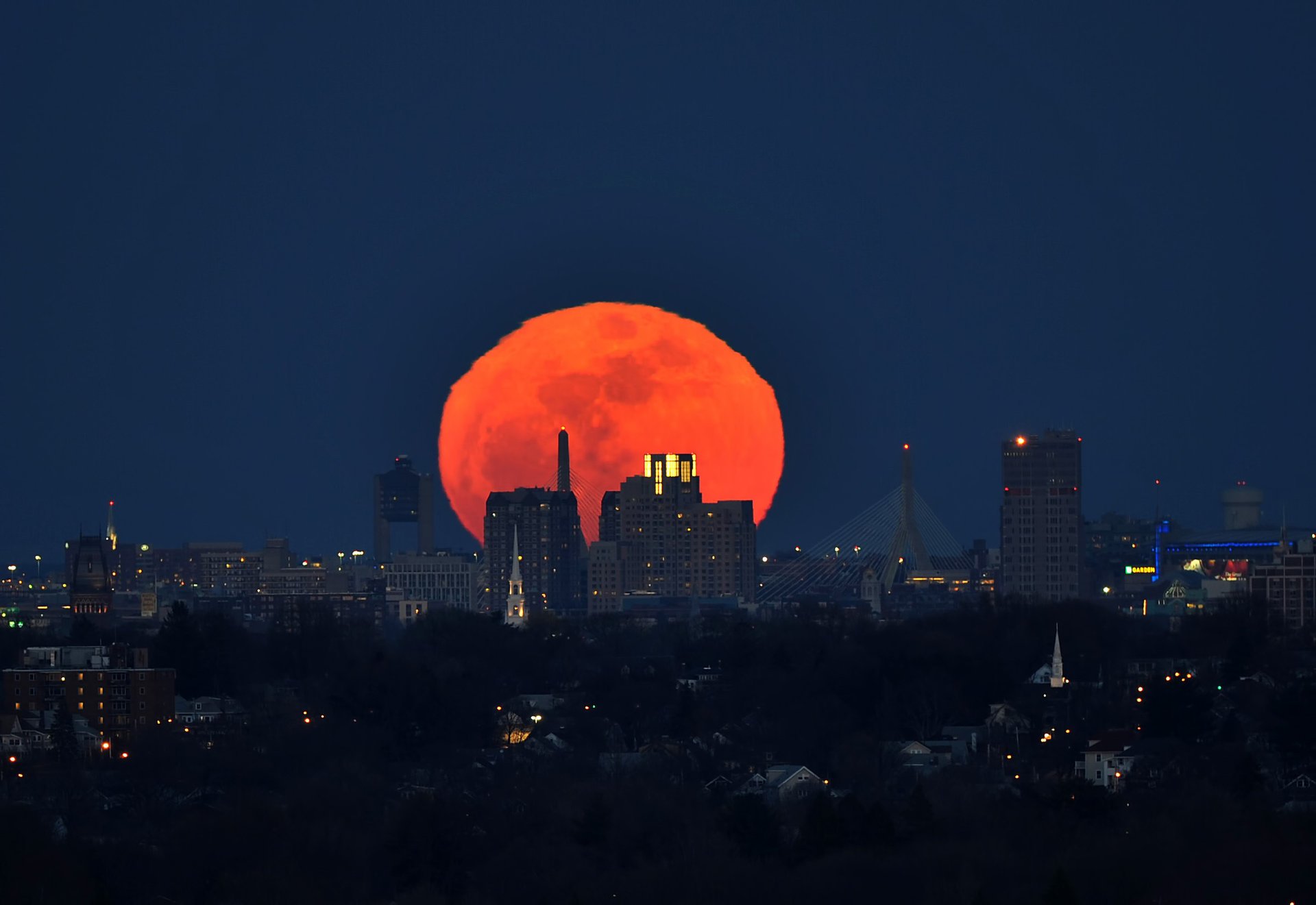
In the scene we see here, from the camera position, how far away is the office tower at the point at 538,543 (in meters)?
193

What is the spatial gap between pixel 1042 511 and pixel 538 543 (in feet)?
96.5

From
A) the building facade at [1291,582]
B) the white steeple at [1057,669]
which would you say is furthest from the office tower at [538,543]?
the white steeple at [1057,669]

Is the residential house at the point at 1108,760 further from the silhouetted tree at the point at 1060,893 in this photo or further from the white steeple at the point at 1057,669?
the silhouetted tree at the point at 1060,893

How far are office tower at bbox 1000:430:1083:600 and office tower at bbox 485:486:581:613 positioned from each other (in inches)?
1007

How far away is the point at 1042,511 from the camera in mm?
180375

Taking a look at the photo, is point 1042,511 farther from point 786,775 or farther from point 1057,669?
point 786,775

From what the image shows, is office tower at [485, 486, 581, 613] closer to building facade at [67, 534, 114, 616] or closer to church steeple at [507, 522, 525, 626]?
church steeple at [507, 522, 525, 626]

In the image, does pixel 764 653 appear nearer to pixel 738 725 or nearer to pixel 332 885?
pixel 738 725

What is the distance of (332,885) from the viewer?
185ft

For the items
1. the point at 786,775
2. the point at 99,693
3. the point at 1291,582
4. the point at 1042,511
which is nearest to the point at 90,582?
the point at 1042,511

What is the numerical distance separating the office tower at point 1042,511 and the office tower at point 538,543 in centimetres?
2557

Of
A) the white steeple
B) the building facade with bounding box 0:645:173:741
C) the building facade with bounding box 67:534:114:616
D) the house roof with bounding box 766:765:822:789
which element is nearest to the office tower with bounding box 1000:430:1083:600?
the building facade with bounding box 67:534:114:616

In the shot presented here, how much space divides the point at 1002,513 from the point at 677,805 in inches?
4753

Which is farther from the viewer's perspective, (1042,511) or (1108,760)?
(1042,511)
